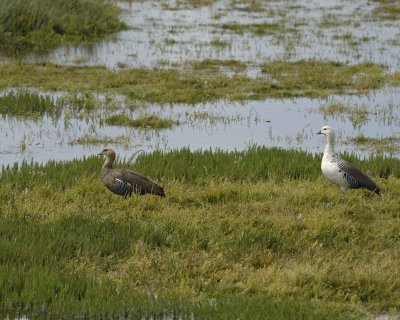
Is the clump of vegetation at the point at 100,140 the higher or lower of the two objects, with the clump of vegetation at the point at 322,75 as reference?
lower

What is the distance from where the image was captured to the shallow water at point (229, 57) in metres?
15.2

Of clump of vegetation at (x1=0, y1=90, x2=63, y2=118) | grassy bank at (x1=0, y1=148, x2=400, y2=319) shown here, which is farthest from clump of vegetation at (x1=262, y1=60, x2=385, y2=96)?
grassy bank at (x1=0, y1=148, x2=400, y2=319)

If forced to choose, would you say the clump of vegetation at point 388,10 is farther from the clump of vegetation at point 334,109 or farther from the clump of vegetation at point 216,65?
the clump of vegetation at point 334,109

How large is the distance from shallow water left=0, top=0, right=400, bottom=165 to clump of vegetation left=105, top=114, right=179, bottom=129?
0.65ft

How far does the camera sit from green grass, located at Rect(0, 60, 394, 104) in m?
18.8

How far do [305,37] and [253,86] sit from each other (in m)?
8.07

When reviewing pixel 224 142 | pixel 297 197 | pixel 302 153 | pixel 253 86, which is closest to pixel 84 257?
pixel 297 197

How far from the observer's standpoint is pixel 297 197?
11.4 meters

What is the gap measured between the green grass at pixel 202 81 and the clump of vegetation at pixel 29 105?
1441 mm

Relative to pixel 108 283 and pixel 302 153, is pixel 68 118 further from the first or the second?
pixel 108 283

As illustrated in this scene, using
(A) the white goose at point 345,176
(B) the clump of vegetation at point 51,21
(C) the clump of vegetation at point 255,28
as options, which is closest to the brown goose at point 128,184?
(A) the white goose at point 345,176

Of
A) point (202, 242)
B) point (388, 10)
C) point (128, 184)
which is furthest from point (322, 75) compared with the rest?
point (388, 10)

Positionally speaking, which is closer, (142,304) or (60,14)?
(142,304)

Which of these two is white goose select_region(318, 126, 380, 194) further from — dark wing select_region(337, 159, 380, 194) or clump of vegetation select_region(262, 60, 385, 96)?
clump of vegetation select_region(262, 60, 385, 96)
